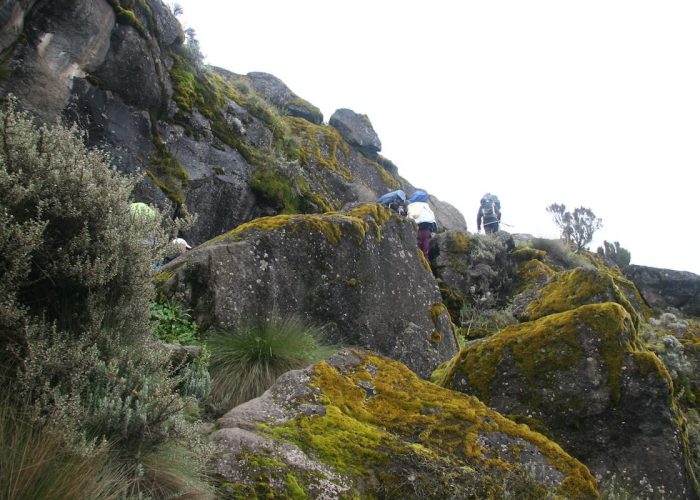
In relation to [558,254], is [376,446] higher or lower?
lower

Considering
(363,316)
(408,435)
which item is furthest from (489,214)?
(408,435)

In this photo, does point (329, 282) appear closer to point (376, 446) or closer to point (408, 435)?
point (408, 435)

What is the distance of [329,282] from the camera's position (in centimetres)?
634

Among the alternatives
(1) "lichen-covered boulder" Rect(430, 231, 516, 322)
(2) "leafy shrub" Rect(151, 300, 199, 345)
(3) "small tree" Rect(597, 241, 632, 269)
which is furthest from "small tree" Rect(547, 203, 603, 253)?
(2) "leafy shrub" Rect(151, 300, 199, 345)

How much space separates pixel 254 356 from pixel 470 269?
7907 millimetres

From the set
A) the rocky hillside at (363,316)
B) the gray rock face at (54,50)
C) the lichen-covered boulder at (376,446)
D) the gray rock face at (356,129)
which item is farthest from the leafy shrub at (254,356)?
the gray rock face at (356,129)

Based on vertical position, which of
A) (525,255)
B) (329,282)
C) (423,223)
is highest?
(525,255)

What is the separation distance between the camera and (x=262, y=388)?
4465mm

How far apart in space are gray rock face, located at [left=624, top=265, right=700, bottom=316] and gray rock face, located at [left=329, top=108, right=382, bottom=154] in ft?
33.0

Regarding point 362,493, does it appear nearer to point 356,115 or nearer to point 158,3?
point 158,3

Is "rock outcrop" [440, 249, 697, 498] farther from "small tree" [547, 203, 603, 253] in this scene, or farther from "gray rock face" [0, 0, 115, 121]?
"small tree" [547, 203, 603, 253]

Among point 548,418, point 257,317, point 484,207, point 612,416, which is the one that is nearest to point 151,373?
point 257,317

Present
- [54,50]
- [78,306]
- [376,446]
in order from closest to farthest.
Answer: [78,306] → [376,446] → [54,50]

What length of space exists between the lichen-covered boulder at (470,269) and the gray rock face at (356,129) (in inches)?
323
